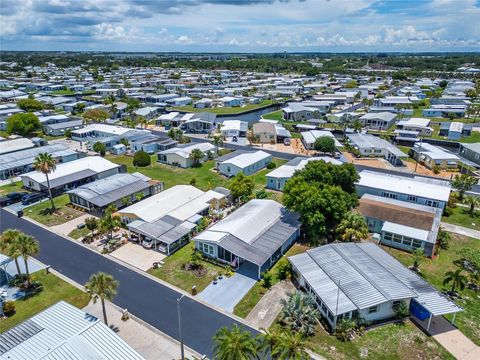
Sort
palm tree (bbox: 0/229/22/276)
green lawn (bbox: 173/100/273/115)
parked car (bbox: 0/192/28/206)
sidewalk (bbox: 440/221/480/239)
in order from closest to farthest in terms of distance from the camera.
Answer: palm tree (bbox: 0/229/22/276)
sidewalk (bbox: 440/221/480/239)
parked car (bbox: 0/192/28/206)
green lawn (bbox: 173/100/273/115)

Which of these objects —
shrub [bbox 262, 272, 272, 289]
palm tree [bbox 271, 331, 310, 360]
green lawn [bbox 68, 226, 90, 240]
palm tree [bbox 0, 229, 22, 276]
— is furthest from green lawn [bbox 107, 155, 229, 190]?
palm tree [bbox 271, 331, 310, 360]

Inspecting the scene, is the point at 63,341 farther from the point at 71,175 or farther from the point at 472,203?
the point at 472,203

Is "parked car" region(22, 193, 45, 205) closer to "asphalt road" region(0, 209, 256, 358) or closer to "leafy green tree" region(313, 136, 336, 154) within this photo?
"asphalt road" region(0, 209, 256, 358)

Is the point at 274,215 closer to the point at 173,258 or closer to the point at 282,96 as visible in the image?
the point at 173,258

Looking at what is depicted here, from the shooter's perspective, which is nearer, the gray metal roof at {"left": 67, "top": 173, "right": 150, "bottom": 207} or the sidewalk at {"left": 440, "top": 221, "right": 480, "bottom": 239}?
the sidewalk at {"left": 440, "top": 221, "right": 480, "bottom": 239}

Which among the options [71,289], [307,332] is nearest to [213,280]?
[307,332]

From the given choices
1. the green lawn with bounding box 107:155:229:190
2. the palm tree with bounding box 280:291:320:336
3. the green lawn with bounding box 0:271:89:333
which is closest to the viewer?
the palm tree with bounding box 280:291:320:336
